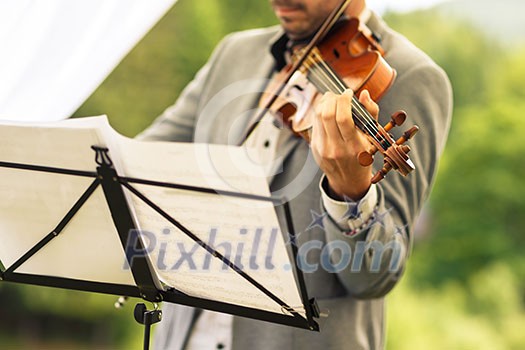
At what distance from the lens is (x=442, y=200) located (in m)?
9.93

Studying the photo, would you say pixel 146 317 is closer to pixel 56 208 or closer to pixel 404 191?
pixel 56 208

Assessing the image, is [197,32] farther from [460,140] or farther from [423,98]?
[423,98]

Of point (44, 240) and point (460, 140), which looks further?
point (460, 140)

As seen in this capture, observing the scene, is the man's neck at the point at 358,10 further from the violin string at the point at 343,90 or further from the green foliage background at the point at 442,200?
the green foliage background at the point at 442,200

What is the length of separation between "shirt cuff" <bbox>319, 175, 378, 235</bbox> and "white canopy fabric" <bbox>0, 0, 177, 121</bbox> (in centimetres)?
71

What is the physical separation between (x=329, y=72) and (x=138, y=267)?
442 mm

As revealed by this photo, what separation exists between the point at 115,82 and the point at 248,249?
6561mm

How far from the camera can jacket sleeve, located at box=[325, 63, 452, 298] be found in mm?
1257

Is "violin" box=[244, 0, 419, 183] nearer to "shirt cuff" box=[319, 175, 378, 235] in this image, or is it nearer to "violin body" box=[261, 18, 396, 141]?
"violin body" box=[261, 18, 396, 141]

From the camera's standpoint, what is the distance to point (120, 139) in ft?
3.19

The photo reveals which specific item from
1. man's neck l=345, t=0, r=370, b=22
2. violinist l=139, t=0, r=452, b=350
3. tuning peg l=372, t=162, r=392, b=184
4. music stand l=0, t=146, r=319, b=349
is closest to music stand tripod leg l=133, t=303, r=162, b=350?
music stand l=0, t=146, r=319, b=349

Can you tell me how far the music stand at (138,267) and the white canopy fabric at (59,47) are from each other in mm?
572

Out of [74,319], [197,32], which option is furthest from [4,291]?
[197,32]

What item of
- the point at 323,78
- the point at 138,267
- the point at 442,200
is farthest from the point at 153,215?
the point at 442,200
